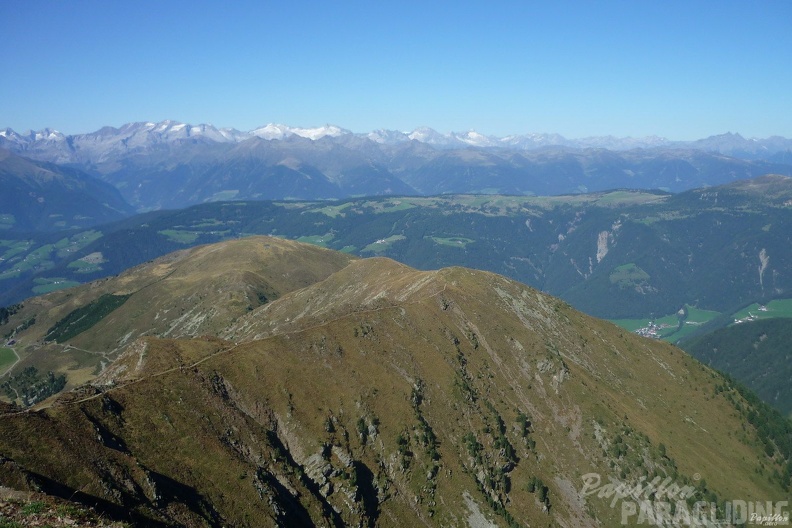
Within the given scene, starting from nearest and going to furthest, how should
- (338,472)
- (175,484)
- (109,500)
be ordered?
(109,500) < (175,484) < (338,472)

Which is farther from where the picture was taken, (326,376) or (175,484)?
(326,376)

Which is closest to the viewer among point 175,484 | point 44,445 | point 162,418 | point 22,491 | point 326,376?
point 22,491

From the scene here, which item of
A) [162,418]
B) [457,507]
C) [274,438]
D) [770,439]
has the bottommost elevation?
[770,439]

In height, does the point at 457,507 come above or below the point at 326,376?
below

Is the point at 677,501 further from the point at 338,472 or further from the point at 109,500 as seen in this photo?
the point at 109,500

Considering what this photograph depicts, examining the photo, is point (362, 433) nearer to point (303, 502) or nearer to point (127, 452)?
point (303, 502)

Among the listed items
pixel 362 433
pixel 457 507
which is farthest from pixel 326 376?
pixel 457 507

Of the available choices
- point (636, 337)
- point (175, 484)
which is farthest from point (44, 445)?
point (636, 337)
